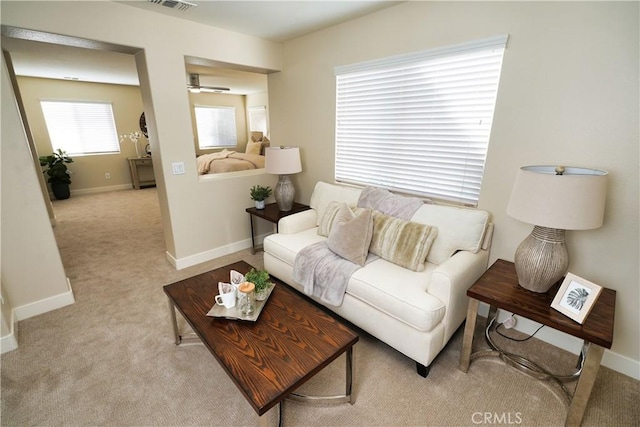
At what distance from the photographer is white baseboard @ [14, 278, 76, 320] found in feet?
7.13

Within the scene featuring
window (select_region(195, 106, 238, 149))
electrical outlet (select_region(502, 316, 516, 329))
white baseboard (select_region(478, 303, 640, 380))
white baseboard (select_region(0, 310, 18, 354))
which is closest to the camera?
white baseboard (select_region(478, 303, 640, 380))

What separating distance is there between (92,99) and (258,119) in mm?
3536

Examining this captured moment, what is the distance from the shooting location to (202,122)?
23.9 feet

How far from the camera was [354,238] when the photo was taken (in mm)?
Answer: 2084

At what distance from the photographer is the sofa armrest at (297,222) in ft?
8.68

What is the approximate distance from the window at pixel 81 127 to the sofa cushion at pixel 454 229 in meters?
7.11

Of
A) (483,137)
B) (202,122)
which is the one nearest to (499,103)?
(483,137)

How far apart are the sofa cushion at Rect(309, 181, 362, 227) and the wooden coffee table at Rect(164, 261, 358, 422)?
1.20 m

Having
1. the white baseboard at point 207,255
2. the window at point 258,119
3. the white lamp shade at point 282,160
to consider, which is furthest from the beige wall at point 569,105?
the window at point 258,119

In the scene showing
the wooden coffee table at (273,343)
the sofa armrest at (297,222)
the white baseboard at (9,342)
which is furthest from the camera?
the sofa armrest at (297,222)

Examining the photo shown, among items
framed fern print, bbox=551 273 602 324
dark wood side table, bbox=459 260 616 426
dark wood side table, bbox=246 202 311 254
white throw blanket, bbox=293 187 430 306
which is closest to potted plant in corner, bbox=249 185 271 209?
dark wood side table, bbox=246 202 311 254

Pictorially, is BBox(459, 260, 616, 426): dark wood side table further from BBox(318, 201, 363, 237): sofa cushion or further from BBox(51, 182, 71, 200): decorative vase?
BBox(51, 182, 71, 200): decorative vase

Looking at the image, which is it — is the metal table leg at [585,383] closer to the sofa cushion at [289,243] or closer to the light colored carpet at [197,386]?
the light colored carpet at [197,386]

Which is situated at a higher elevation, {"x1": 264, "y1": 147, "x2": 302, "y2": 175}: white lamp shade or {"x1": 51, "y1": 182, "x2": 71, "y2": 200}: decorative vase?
{"x1": 264, "y1": 147, "x2": 302, "y2": 175}: white lamp shade
